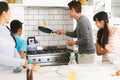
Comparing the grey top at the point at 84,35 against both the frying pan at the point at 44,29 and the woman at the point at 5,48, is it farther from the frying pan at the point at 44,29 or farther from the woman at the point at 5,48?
the woman at the point at 5,48

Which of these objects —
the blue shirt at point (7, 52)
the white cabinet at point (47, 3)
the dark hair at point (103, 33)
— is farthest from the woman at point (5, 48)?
the white cabinet at point (47, 3)

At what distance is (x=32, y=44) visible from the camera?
153 inches

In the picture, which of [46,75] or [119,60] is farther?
[119,60]

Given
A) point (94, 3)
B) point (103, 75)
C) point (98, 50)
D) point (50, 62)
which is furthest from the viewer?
point (94, 3)

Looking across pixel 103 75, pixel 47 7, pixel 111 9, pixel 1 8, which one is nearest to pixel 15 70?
pixel 1 8

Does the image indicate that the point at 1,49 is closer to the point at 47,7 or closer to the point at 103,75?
the point at 103,75

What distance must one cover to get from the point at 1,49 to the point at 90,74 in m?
0.80

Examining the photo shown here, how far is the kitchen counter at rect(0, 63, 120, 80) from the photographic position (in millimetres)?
1921

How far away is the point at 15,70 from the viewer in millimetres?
2162

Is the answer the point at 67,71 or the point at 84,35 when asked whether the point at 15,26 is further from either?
the point at 67,71

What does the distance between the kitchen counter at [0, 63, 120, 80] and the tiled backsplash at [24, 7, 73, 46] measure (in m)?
1.90

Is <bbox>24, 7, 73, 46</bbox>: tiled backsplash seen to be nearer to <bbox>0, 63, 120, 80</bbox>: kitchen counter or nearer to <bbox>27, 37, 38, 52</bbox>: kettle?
<bbox>27, 37, 38, 52</bbox>: kettle

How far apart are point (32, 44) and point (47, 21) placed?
0.56 m

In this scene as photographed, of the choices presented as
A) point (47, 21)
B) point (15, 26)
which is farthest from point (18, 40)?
point (47, 21)
